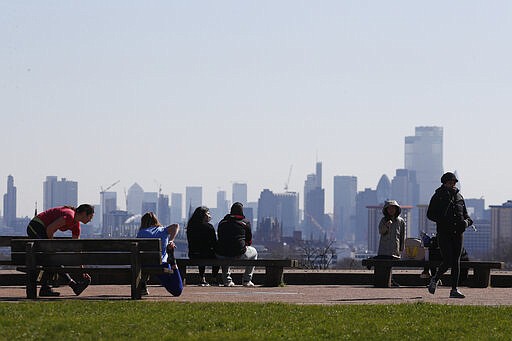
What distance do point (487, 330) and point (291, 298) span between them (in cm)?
494

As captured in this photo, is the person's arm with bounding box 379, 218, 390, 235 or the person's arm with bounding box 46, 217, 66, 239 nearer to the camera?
the person's arm with bounding box 46, 217, 66, 239

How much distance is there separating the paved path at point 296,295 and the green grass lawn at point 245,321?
5.74 feet

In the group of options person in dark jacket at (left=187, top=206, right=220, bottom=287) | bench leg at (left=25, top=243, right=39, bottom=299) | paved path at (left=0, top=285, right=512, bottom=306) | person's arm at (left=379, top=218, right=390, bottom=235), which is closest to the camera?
bench leg at (left=25, top=243, right=39, bottom=299)

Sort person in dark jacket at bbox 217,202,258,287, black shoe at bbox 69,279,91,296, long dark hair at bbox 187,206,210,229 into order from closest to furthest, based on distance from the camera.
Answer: black shoe at bbox 69,279,91,296 → person in dark jacket at bbox 217,202,258,287 → long dark hair at bbox 187,206,210,229

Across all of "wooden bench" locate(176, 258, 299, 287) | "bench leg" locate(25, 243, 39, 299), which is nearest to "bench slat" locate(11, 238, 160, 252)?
"bench leg" locate(25, 243, 39, 299)

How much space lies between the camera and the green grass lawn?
43.5 feet

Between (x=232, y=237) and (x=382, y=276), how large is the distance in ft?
8.21

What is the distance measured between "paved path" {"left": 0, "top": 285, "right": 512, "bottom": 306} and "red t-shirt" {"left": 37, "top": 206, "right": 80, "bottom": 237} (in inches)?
34.8

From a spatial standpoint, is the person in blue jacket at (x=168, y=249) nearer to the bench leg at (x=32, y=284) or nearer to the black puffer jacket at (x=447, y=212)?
the bench leg at (x=32, y=284)

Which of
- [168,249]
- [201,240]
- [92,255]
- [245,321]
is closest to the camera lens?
[245,321]

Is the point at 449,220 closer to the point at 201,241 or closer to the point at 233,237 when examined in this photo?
the point at 233,237

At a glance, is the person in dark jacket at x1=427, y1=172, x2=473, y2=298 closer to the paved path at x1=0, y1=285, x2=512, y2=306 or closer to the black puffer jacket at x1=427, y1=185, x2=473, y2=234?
the black puffer jacket at x1=427, y1=185, x2=473, y2=234

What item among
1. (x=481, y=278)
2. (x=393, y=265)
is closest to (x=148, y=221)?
(x=393, y=265)

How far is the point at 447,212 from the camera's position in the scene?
1927 cm
